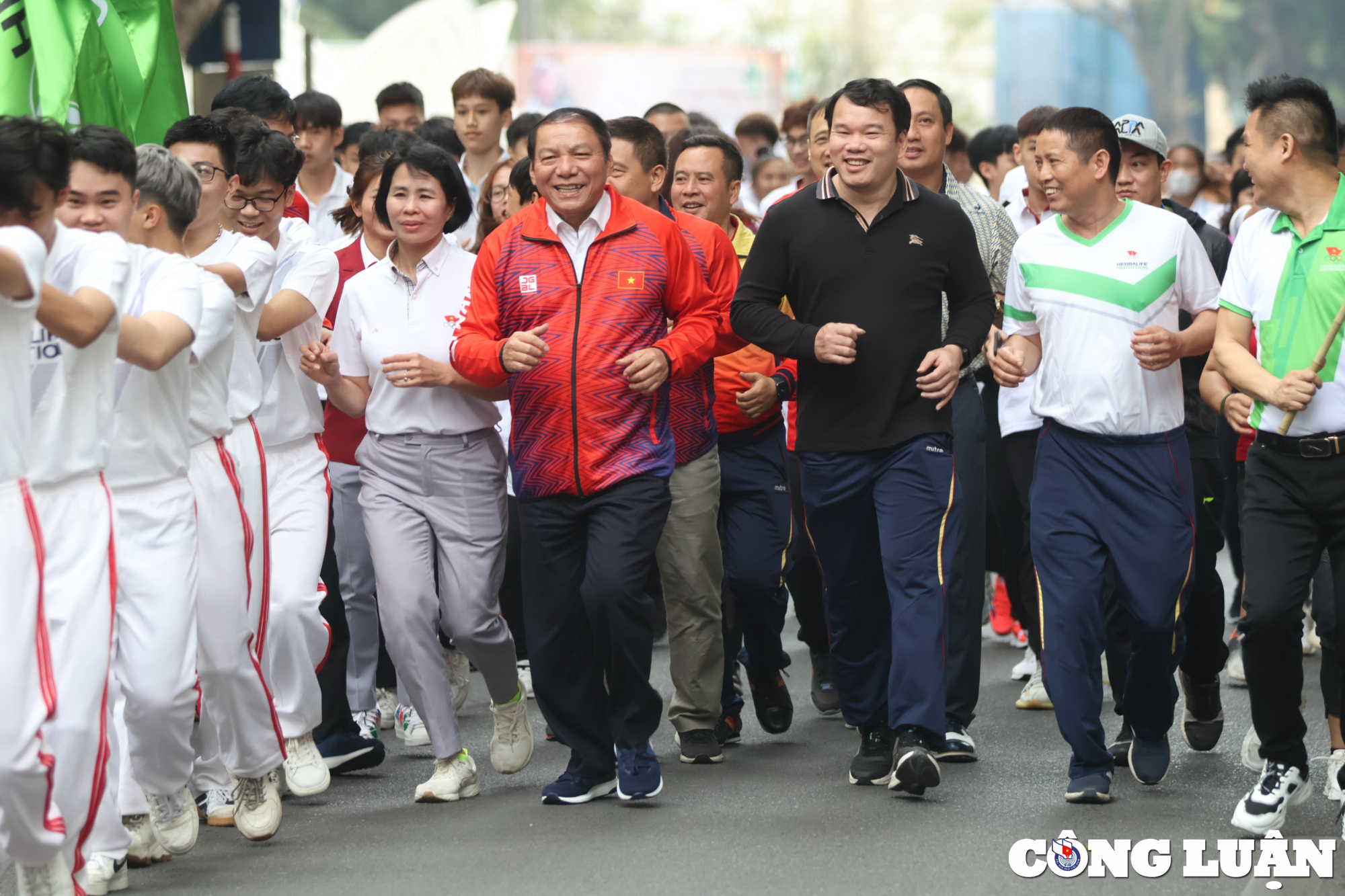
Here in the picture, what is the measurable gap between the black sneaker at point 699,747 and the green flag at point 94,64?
363 centimetres

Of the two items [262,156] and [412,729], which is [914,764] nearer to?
[412,729]

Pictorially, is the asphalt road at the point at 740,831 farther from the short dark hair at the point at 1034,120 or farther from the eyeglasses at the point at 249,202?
the short dark hair at the point at 1034,120

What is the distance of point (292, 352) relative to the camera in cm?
668

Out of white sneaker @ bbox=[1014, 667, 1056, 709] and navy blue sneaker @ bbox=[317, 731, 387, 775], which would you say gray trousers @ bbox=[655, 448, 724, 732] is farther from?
white sneaker @ bbox=[1014, 667, 1056, 709]

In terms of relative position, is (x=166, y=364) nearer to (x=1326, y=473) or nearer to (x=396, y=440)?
(x=396, y=440)

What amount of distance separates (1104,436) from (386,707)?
3666 mm

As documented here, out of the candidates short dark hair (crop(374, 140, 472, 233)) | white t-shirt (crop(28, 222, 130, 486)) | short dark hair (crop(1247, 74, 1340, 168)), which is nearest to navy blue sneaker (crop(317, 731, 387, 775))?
short dark hair (crop(374, 140, 472, 233))

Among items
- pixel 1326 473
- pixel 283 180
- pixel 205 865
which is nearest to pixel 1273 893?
pixel 1326 473

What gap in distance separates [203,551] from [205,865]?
103 cm

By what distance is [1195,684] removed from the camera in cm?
727

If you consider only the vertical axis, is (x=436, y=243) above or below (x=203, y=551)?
above

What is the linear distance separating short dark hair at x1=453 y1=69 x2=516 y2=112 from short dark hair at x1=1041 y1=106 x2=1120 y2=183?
4415 millimetres

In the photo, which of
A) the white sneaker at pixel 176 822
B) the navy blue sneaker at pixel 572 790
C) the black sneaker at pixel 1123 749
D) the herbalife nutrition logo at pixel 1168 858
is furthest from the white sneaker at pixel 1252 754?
the white sneaker at pixel 176 822

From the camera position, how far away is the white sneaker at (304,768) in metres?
6.52
